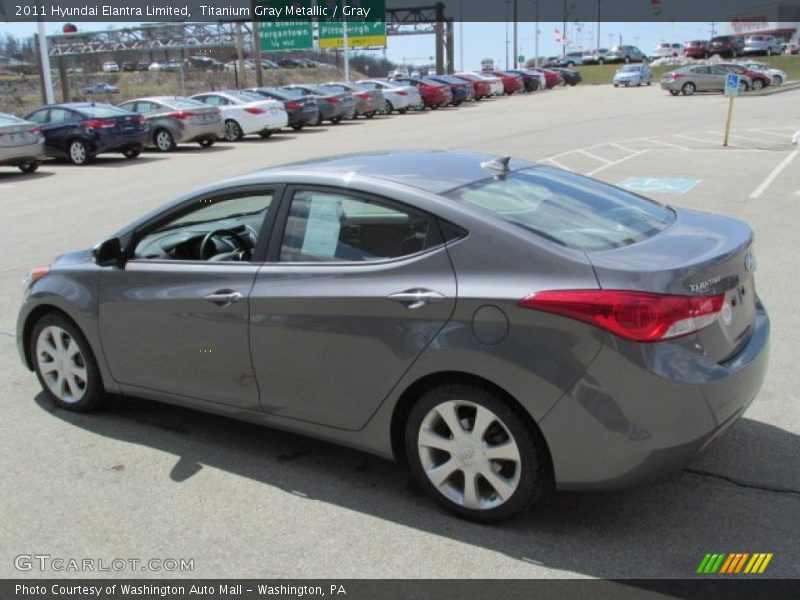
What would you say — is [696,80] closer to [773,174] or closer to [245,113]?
[245,113]

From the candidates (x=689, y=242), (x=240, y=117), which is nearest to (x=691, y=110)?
(x=240, y=117)

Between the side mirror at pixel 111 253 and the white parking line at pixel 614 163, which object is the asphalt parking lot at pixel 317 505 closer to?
the side mirror at pixel 111 253

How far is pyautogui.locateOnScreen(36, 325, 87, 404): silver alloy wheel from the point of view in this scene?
488 cm

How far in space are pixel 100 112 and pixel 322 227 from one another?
18.5 metres

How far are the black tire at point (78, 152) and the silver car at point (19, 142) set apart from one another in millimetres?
1359

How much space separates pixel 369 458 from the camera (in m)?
4.30

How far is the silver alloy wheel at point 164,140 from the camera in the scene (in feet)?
74.0

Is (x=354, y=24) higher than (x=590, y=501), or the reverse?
(x=354, y=24)

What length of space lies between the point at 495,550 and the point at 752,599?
0.96 meters

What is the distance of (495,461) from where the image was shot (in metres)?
3.47

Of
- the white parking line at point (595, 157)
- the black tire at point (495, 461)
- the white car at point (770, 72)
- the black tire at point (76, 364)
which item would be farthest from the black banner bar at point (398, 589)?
the white car at point (770, 72)

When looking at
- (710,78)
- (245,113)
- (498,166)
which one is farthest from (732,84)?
(710,78)

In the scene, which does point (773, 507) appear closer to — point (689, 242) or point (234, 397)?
point (689, 242)

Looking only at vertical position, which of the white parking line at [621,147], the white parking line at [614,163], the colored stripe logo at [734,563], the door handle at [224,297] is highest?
the door handle at [224,297]
